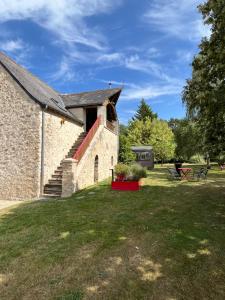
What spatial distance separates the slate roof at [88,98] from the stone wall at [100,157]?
2032 millimetres

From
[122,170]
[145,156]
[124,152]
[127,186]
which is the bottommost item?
[127,186]

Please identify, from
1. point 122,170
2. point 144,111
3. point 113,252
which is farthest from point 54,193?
point 144,111

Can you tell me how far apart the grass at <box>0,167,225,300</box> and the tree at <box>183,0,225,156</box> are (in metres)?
2.92

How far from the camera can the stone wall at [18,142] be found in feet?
38.1

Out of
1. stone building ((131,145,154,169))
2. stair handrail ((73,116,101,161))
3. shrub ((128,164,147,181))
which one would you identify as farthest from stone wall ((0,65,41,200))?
stone building ((131,145,154,169))

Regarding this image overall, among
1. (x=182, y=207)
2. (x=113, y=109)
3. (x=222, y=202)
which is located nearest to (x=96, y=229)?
(x=182, y=207)

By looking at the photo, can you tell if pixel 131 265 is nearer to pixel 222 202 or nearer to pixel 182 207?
pixel 182 207

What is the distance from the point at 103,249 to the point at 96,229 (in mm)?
1340

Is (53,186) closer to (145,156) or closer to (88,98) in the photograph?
(88,98)

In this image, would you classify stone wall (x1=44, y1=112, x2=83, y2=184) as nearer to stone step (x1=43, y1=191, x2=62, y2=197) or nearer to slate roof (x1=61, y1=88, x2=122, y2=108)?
stone step (x1=43, y1=191, x2=62, y2=197)

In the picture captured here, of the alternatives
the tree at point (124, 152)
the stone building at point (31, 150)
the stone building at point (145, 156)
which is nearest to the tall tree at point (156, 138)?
the stone building at point (145, 156)

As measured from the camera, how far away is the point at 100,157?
16406 millimetres

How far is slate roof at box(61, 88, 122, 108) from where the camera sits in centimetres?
1714

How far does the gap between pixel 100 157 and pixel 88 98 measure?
513 cm
